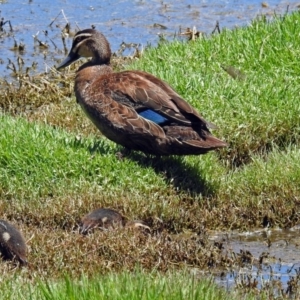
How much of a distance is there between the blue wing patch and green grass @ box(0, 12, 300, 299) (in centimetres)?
36

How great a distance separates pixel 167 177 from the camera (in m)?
7.96

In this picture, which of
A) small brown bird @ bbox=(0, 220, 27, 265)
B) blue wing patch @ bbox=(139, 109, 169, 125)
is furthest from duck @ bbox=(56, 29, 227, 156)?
small brown bird @ bbox=(0, 220, 27, 265)

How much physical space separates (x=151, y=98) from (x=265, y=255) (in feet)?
5.97

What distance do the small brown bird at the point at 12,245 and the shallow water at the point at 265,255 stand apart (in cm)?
124

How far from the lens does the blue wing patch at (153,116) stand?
7.95 metres

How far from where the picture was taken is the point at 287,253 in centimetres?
695

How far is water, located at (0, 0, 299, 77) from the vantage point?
12.2 meters

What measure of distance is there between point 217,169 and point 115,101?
3.20 feet

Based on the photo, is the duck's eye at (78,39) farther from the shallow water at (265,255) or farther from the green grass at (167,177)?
the shallow water at (265,255)

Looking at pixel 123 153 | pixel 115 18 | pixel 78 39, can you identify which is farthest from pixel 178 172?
pixel 115 18

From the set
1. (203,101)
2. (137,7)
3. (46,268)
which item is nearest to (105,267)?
(46,268)

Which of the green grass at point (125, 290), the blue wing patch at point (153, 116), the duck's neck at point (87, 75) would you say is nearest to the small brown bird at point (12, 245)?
the green grass at point (125, 290)

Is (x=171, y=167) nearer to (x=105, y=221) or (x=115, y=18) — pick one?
(x=105, y=221)

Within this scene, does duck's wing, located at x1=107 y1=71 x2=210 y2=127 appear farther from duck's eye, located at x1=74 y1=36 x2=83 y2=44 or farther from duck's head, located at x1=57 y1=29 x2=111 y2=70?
duck's eye, located at x1=74 y1=36 x2=83 y2=44
